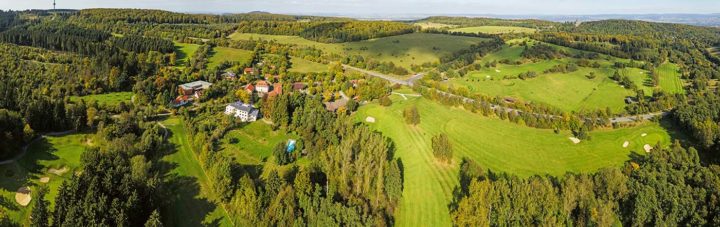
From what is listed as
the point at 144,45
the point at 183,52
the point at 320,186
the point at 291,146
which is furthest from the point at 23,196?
the point at 183,52

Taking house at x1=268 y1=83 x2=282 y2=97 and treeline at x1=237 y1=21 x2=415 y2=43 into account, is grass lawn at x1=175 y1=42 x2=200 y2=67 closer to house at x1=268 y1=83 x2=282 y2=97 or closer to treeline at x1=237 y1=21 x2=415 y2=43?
house at x1=268 y1=83 x2=282 y2=97

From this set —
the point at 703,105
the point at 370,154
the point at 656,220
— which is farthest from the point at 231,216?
the point at 703,105

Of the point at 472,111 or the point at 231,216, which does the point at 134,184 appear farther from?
the point at 472,111

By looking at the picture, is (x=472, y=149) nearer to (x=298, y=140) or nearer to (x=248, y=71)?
(x=298, y=140)

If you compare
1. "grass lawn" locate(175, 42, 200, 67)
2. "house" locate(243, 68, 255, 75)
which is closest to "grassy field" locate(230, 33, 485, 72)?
"grass lawn" locate(175, 42, 200, 67)

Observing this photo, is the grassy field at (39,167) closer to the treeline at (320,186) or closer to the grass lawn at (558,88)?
the treeline at (320,186)

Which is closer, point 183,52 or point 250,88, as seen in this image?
point 250,88

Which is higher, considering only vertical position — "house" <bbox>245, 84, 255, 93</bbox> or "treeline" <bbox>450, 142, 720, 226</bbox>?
"house" <bbox>245, 84, 255, 93</bbox>
